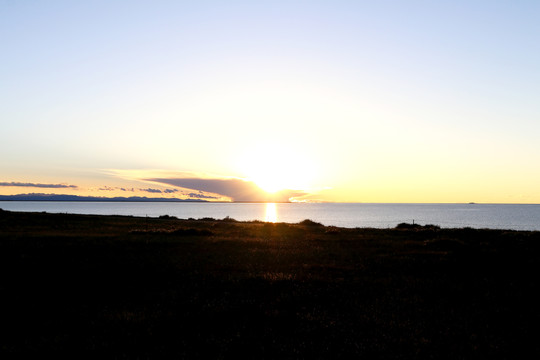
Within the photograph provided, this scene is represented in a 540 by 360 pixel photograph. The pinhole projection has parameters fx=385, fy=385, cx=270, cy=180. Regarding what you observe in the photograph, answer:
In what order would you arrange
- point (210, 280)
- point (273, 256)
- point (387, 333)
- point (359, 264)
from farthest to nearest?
point (273, 256) → point (359, 264) → point (210, 280) → point (387, 333)

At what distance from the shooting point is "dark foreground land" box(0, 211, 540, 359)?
10266mm

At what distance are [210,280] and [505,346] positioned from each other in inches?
481

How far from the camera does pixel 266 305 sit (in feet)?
46.5

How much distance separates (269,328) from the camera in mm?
11641

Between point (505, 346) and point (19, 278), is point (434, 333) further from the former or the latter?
point (19, 278)

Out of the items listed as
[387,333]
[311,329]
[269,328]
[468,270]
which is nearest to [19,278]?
[269,328]

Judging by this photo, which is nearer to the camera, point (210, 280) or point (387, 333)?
point (387, 333)

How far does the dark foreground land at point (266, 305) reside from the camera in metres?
10.3

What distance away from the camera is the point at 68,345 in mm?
10164

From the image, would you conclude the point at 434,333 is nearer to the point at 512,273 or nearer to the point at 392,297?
the point at 392,297

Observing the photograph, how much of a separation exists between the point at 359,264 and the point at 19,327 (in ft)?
59.4

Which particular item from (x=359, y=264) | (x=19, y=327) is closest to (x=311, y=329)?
(x=19, y=327)

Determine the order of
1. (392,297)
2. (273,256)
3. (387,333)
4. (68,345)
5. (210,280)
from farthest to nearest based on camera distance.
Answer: (273,256) → (210,280) → (392,297) → (387,333) → (68,345)

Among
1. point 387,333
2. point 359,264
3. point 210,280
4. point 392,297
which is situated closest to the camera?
point 387,333
